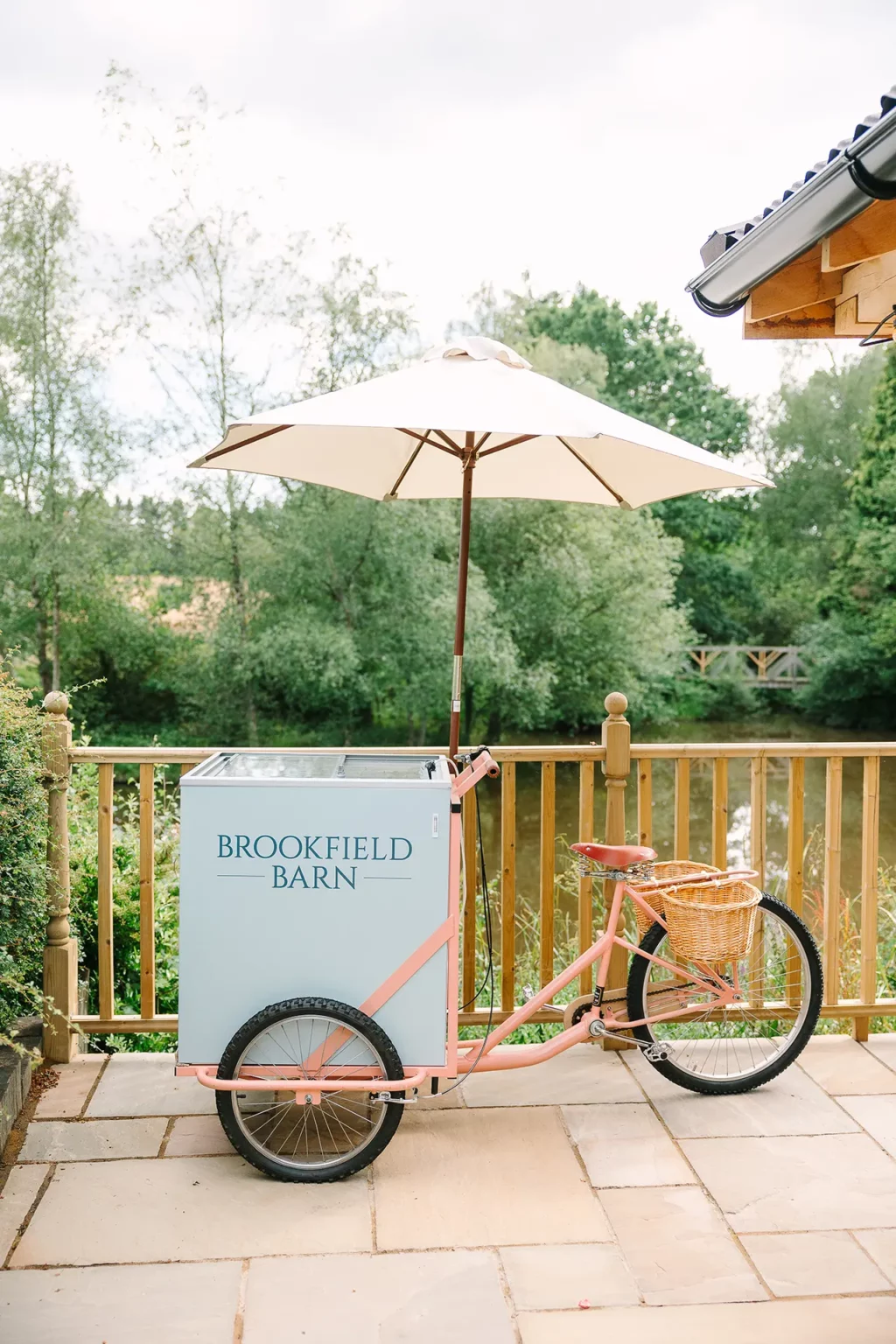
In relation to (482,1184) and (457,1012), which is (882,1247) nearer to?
(482,1184)

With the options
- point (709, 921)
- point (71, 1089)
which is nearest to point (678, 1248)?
point (709, 921)

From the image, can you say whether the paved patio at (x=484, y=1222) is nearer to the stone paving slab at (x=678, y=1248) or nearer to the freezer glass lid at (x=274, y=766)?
the stone paving slab at (x=678, y=1248)

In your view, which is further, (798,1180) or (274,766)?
(274,766)

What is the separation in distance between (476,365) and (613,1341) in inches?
90.2

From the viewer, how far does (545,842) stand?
12.0 feet

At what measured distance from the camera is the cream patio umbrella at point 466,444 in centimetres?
270

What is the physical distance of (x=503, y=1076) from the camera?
346 centimetres

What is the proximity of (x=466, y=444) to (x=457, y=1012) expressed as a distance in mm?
1646

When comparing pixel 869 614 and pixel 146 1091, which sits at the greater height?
pixel 869 614

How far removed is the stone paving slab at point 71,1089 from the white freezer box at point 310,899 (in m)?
0.60

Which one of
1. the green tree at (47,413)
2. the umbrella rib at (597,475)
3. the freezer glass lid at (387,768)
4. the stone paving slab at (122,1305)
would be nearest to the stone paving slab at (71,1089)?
the stone paving slab at (122,1305)

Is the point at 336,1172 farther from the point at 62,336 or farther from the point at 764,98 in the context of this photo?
the point at 764,98

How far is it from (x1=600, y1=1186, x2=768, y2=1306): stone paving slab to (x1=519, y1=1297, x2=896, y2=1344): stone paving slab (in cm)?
4

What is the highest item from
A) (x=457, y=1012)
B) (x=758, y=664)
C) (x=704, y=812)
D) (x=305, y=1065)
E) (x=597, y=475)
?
(x=597, y=475)
